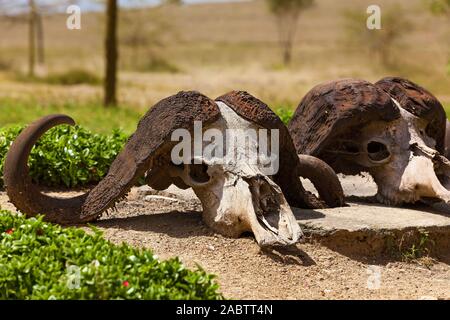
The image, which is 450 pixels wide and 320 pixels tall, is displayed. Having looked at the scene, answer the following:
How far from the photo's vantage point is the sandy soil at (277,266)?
5.40m

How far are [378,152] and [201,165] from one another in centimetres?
168

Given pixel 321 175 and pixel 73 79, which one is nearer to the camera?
pixel 321 175

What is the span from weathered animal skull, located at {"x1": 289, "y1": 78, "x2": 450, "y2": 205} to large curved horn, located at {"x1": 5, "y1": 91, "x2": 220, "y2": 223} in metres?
1.16

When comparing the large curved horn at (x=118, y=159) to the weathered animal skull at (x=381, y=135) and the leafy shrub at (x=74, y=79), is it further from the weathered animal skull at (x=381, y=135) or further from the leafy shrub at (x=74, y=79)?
the leafy shrub at (x=74, y=79)

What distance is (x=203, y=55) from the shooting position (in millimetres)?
50500

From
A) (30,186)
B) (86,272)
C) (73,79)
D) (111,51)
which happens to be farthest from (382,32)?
(86,272)

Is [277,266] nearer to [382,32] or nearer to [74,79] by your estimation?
[74,79]

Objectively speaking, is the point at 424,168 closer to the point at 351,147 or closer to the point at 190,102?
the point at 351,147

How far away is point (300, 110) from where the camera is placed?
23.9 feet

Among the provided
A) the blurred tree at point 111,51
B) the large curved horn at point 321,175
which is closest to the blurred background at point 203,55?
the blurred tree at point 111,51

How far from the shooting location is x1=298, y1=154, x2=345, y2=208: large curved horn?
6.71 meters

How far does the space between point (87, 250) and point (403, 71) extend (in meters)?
34.7

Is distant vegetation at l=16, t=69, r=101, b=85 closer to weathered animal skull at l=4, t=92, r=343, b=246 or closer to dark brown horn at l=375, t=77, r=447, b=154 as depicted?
dark brown horn at l=375, t=77, r=447, b=154

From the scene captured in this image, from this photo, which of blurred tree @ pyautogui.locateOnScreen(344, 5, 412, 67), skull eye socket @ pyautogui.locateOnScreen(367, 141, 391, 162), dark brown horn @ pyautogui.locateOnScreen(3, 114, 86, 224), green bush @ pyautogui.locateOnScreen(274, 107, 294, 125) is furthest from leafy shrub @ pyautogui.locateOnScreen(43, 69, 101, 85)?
blurred tree @ pyautogui.locateOnScreen(344, 5, 412, 67)
